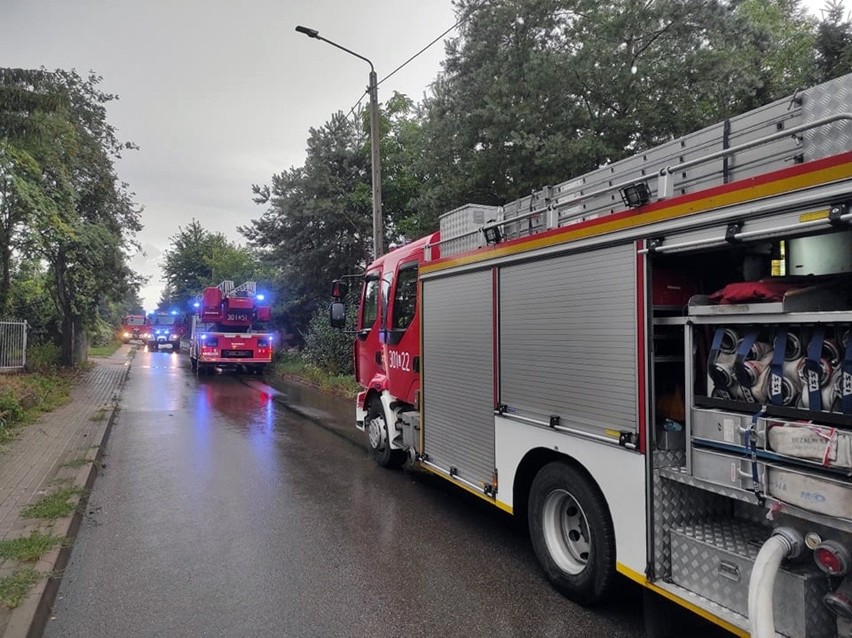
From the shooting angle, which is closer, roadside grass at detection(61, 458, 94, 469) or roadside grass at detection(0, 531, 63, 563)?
roadside grass at detection(0, 531, 63, 563)

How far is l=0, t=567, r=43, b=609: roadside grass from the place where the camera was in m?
3.38

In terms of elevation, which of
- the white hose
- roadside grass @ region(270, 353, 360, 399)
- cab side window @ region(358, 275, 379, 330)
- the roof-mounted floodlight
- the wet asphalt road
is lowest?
the wet asphalt road

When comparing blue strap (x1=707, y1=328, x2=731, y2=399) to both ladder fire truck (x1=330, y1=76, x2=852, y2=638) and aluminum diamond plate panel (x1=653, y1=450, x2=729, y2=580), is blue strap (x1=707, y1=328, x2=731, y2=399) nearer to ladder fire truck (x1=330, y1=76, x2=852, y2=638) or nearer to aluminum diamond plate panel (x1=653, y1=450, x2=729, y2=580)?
ladder fire truck (x1=330, y1=76, x2=852, y2=638)

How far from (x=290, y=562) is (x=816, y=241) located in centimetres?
411

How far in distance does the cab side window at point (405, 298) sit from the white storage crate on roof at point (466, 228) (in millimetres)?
933

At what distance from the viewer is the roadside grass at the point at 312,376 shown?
1474cm

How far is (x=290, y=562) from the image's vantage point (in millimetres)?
4230

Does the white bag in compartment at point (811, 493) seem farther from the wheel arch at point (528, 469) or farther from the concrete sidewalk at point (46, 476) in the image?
the concrete sidewalk at point (46, 476)

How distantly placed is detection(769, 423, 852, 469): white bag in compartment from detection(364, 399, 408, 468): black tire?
4782 millimetres

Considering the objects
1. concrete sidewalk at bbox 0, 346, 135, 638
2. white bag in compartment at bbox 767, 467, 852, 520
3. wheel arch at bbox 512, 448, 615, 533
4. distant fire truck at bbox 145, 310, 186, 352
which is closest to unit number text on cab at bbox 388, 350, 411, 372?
wheel arch at bbox 512, 448, 615, 533

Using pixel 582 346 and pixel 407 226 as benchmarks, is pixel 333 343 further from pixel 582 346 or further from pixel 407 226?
pixel 582 346

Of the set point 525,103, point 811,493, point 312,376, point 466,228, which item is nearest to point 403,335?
point 466,228

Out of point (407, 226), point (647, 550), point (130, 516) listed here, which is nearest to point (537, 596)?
point (647, 550)

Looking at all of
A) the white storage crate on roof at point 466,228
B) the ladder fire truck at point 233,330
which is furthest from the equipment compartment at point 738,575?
the ladder fire truck at point 233,330
